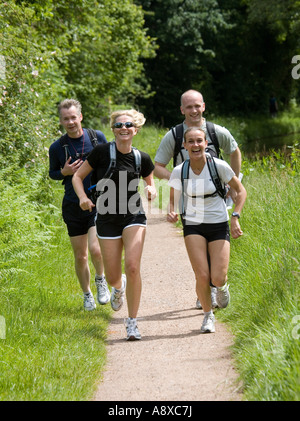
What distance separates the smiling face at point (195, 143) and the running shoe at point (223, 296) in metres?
1.21

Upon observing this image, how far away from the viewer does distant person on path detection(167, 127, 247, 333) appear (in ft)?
21.7

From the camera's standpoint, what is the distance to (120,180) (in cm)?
659

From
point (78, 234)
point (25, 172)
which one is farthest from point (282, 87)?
point (78, 234)

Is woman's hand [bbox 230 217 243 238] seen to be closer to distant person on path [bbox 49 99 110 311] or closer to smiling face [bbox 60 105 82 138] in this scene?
distant person on path [bbox 49 99 110 311]

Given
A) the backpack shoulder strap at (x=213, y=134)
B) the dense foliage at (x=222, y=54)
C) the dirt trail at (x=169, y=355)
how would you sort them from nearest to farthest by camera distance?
the dirt trail at (x=169, y=355), the backpack shoulder strap at (x=213, y=134), the dense foliage at (x=222, y=54)

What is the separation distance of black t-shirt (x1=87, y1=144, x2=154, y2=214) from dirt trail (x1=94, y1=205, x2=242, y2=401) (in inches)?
46.5

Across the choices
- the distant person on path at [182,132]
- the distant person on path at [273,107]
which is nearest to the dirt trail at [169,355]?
the distant person on path at [182,132]

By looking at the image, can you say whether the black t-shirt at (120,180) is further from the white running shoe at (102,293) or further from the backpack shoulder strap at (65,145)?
the white running shoe at (102,293)

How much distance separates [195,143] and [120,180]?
72 cm

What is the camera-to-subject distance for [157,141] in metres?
23.3

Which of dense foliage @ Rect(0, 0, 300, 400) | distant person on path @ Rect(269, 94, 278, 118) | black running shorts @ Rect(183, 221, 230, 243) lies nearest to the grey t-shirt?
black running shorts @ Rect(183, 221, 230, 243)

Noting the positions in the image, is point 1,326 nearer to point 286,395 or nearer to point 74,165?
point 74,165

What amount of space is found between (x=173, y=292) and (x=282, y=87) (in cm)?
4359

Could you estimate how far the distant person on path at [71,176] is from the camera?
7375mm
